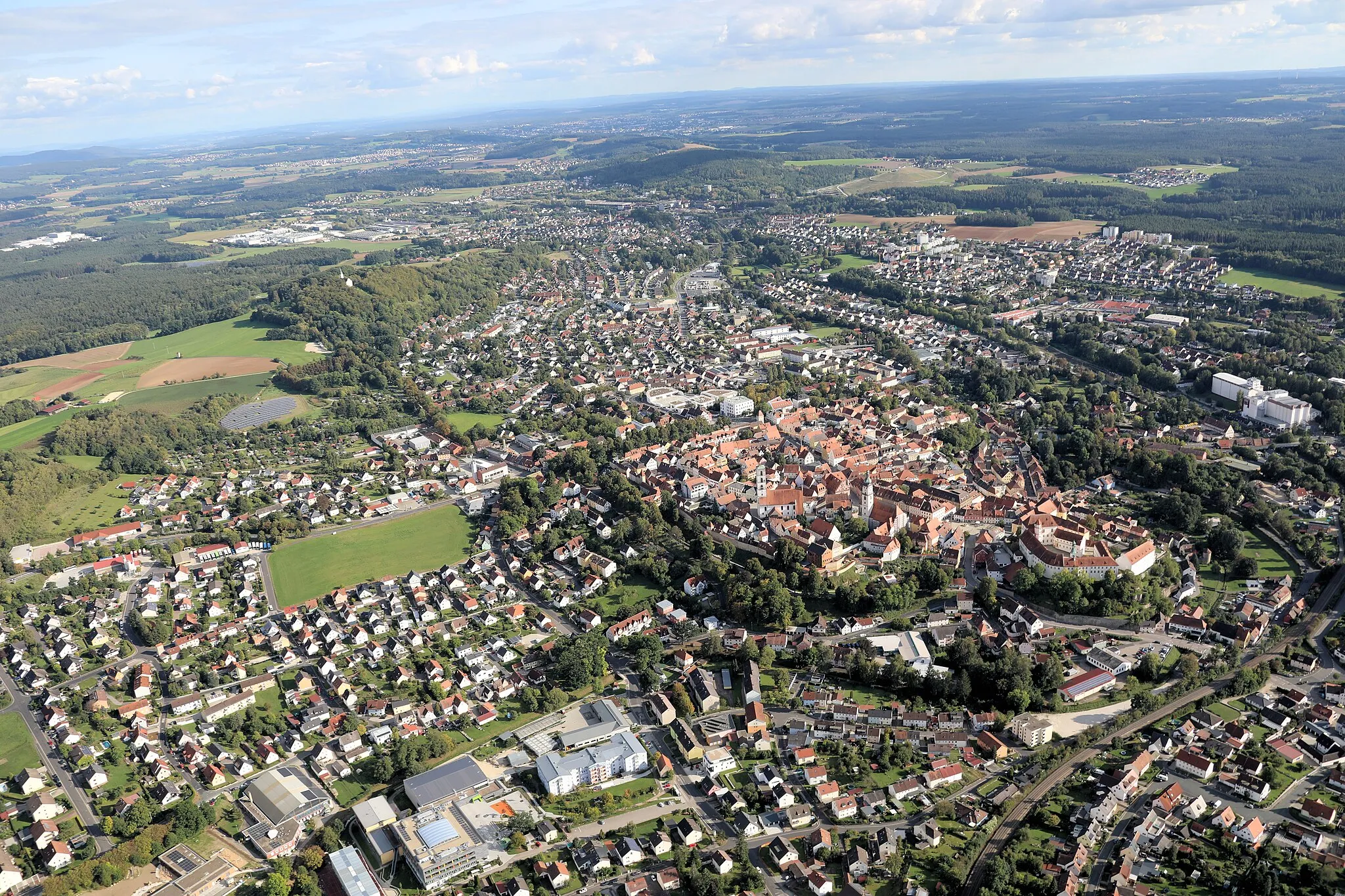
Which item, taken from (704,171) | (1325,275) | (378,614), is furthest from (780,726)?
(704,171)

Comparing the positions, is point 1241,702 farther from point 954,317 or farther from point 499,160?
point 499,160

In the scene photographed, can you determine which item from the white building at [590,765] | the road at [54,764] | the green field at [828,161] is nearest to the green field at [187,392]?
the road at [54,764]

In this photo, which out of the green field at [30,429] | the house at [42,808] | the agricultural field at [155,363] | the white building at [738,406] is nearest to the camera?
the house at [42,808]

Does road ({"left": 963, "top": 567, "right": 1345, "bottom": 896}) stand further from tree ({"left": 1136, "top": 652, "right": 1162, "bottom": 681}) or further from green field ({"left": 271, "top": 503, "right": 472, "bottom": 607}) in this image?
green field ({"left": 271, "top": 503, "right": 472, "bottom": 607})

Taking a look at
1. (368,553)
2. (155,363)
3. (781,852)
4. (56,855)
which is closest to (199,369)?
(155,363)

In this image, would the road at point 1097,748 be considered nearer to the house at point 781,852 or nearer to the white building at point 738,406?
the house at point 781,852
